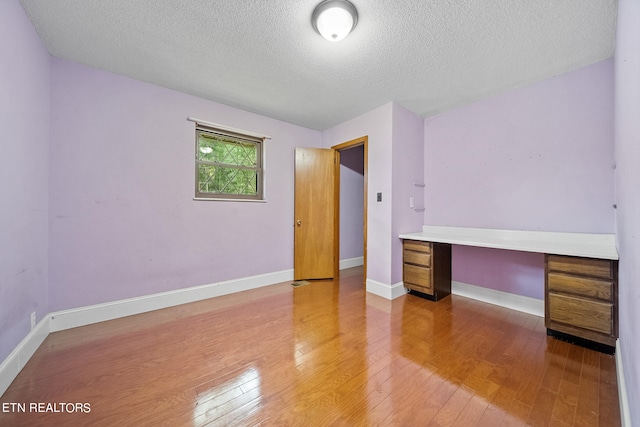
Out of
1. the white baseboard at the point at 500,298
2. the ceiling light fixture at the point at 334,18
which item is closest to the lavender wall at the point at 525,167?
the white baseboard at the point at 500,298

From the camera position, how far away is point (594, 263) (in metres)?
1.77

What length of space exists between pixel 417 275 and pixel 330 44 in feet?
8.58

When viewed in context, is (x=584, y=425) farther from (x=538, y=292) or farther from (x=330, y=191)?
(x=330, y=191)

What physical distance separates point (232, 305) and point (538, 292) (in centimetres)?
331

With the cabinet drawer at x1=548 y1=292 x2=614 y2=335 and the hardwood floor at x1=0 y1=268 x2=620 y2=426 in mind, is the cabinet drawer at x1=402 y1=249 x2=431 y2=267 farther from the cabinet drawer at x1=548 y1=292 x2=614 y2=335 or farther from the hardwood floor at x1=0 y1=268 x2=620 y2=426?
the cabinet drawer at x1=548 y1=292 x2=614 y2=335

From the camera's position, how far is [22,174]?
1.66 meters

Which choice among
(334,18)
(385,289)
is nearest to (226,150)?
(334,18)

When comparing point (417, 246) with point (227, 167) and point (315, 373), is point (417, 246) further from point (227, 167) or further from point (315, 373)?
point (227, 167)

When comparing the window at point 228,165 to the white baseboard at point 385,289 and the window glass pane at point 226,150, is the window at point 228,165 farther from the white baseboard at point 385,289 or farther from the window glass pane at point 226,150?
the white baseboard at point 385,289

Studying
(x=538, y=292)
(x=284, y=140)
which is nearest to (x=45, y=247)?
(x=284, y=140)

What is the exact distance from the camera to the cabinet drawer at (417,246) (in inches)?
110

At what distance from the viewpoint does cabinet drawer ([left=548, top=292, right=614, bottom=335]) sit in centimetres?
172

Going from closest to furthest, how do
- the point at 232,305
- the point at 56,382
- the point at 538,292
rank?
the point at 56,382
the point at 538,292
the point at 232,305

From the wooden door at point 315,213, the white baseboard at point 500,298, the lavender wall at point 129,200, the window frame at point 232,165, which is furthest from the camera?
the wooden door at point 315,213
